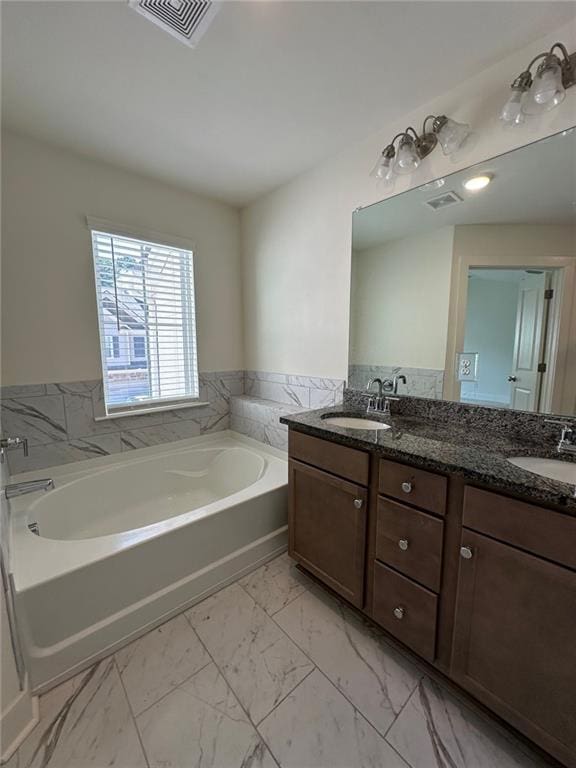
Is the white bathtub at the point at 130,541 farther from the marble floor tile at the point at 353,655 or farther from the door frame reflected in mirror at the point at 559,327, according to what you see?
the door frame reflected in mirror at the point at 559,327

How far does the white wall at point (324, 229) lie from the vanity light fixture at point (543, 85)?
0.20 feet

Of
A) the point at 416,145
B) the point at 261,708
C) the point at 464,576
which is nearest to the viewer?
the point at 464,576

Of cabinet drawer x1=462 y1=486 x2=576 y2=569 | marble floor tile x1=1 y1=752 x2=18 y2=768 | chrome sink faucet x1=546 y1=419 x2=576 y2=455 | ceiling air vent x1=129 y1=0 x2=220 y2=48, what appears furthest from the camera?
chrome sink faucet x1=546 y1=419 x2=576 y2=455

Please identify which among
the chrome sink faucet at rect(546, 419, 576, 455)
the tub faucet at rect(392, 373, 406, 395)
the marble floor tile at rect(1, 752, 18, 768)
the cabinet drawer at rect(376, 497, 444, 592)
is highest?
the tub faucet at rect(392, 373, 406, 395)

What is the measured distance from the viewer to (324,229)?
2027mm

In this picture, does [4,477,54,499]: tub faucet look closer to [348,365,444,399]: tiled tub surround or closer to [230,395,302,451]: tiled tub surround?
[230,395,302,451]: tiled tub surround

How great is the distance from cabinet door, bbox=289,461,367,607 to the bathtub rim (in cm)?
34

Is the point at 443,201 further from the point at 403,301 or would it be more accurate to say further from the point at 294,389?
the point at 294,389

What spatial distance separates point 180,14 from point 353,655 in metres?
2.56

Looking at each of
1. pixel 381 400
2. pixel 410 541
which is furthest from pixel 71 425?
pixel 410 541

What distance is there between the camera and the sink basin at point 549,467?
41.0 inches

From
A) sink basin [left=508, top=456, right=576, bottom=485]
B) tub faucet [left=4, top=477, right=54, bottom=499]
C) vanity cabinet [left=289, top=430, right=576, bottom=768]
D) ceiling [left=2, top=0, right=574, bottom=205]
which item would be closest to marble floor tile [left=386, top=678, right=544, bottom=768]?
vanity cabinet [left=289, top=430, right=576, bottom=768]

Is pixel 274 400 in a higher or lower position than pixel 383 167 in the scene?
lower

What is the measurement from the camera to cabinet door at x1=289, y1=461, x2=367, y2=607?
4.29 ft
